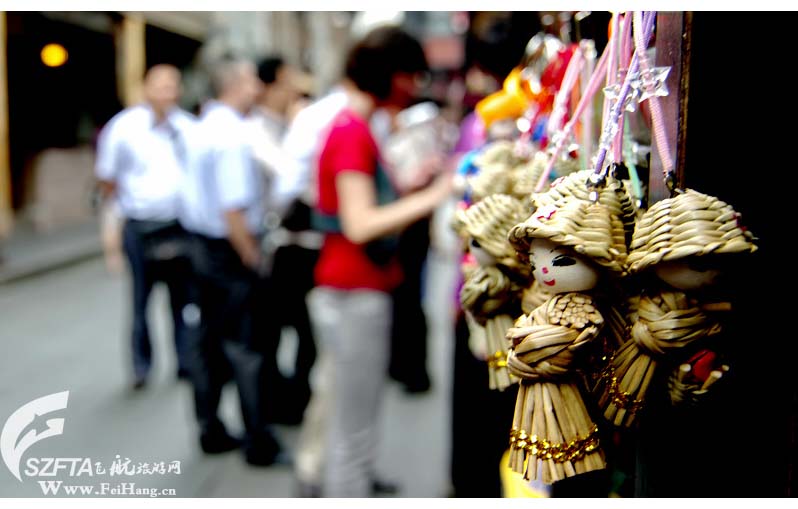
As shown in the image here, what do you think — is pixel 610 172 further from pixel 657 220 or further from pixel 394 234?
pixel 394 234

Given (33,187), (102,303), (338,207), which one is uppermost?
(338,207)

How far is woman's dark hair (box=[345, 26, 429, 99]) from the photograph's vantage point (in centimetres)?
208

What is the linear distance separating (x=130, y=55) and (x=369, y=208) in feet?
18.9

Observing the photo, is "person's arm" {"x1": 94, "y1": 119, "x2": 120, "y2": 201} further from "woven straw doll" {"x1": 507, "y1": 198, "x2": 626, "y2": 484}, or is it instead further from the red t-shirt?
"woven straw doll" {"x1": 507, "y1": 198, "x2": 626, "y2": 484}

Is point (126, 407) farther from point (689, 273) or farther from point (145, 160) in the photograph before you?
point (689, 273)

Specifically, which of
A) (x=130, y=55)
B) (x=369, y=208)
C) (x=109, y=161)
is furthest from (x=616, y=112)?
(x=130, y=55)

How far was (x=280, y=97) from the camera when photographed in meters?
3.69

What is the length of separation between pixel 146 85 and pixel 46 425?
2.87 m

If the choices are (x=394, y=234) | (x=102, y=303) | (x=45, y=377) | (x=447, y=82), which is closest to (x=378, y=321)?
(x=394, y=234)

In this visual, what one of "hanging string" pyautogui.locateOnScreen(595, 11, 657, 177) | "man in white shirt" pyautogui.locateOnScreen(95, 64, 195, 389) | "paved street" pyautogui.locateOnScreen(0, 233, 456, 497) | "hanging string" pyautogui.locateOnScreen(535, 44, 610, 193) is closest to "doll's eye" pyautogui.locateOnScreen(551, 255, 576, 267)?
"hanging string" pyautogui.locateOnScreen(595, 11, 657, 177)

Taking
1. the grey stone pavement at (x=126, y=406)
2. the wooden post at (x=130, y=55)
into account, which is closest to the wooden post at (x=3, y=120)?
the grey stone pavement at (x=126, y=406)

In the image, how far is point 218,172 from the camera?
9.07ft

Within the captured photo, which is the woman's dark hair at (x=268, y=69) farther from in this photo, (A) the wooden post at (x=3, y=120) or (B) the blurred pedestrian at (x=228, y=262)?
(A) the wooden post at (x=3, y=120)

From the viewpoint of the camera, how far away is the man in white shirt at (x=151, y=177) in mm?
3561
